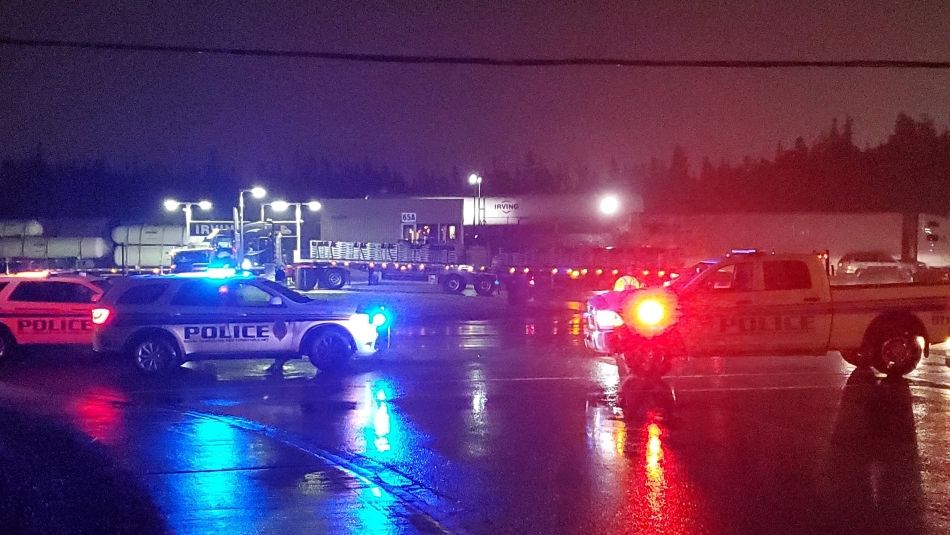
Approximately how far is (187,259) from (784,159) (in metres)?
60.6

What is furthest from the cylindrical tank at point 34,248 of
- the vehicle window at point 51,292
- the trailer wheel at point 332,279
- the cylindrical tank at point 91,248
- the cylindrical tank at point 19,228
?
the vehicle window at point 51,292

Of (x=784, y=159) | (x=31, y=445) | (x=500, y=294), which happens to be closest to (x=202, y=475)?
(x=31, y=445)

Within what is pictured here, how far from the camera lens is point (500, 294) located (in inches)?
1485

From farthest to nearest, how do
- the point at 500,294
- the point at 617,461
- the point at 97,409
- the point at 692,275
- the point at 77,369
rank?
the point at 500,294, the point at 77,369, the point at 692,275, the point at 97,409, the point at 617,461

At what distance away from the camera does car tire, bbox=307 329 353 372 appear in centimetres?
1581

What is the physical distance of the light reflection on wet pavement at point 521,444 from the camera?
766 cm

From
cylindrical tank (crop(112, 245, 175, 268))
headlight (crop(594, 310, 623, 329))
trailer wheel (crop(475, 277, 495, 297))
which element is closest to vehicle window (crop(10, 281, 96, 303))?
headlight (crop(594, 310, 623, 329))

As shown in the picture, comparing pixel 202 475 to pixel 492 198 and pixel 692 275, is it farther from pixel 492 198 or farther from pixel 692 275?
pixel 492 198

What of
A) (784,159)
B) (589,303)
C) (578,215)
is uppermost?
(784,159)

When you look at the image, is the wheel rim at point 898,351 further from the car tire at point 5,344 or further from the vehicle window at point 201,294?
the car tire at point 5,344

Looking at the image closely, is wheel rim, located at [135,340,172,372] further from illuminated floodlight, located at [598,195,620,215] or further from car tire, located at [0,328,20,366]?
illuminated floodlight, located at [598,195,620,215]

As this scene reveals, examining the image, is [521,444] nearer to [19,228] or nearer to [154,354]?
[154,354]

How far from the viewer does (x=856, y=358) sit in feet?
51.6

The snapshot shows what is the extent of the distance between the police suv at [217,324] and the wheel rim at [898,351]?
785cm
